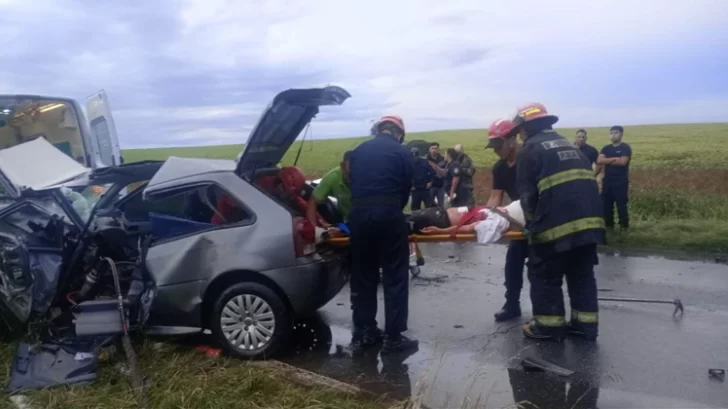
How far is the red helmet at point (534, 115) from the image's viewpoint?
6.04m

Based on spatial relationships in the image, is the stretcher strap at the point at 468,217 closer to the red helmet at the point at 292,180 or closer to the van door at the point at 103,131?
the red helmet at the point at 292,180

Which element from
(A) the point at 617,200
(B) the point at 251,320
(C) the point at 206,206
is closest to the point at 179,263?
(C) the point at 206,206

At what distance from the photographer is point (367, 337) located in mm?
6086

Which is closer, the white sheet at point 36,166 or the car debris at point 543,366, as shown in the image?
the car debris at point 543,366

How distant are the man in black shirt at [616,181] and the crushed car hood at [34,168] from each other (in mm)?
7932

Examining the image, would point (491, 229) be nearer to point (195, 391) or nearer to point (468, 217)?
point (468, 217)

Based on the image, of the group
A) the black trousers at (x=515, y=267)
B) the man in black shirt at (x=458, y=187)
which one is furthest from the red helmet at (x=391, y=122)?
the man in black shirt at (x=458, y=187)

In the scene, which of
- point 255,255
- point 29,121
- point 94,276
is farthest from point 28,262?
point 29,121

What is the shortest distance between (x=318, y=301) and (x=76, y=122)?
5987 mm

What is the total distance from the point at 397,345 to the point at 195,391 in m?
1.95

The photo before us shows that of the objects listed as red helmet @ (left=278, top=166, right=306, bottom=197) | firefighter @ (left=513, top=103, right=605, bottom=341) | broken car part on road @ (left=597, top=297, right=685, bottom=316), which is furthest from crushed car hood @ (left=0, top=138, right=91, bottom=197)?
broken car part on road @ (left=597, top=297, right=685, bottom=316)

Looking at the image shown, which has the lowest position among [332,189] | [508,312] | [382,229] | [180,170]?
[508,312]


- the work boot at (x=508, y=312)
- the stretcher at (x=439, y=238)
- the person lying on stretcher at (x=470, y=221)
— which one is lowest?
the work boot at (x=508, y=312)

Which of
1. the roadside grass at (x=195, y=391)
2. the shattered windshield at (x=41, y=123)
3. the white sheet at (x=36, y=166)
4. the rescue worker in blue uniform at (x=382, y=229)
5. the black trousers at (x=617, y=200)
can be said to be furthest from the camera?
the black trousers at (x=617, y=200)
